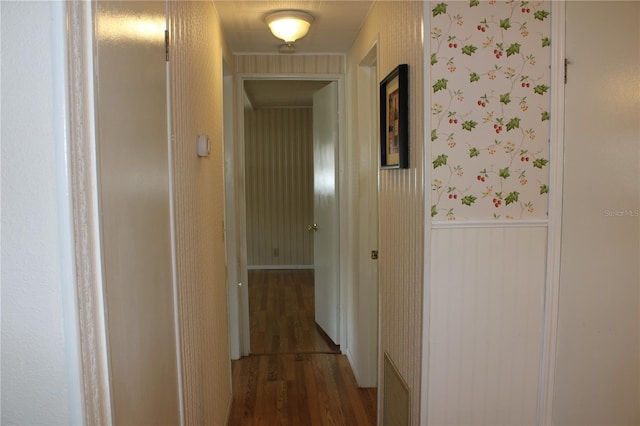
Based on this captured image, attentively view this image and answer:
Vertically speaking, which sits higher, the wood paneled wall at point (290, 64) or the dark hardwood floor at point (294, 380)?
the wood paneled wall at point (290, 64)

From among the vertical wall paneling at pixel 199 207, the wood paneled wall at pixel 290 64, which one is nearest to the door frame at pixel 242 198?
the wood paneled wall at pixel 290 64

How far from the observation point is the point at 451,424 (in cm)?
195

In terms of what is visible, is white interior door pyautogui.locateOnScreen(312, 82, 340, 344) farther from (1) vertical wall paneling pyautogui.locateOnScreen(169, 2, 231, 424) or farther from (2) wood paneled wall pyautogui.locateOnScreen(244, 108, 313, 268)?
(2) wood paneled wall pyautogui.locateOnScreen(244, 108, 313, 268)

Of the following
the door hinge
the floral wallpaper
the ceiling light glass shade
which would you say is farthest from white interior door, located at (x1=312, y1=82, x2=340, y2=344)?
the door hinge

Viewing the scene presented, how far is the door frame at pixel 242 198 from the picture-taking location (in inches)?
145

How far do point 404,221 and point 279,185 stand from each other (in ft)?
17.4

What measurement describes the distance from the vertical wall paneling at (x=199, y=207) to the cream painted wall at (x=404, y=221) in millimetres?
873

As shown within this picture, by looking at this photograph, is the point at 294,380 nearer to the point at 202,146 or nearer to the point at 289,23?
the point at 202,146

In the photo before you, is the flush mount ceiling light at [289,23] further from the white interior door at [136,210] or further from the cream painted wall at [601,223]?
the cream painted wall at [601,223]

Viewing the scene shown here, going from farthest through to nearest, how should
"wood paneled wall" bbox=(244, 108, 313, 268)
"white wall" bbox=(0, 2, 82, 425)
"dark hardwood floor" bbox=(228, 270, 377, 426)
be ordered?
"wood paneled wall" bbox=(244, 108, 313, 268), "dark hardwood floor" bbox=(228, 270, 377, 426), "white wall" bbox=(0, 2, 82, 425)

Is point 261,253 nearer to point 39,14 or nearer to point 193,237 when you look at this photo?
point 193,237

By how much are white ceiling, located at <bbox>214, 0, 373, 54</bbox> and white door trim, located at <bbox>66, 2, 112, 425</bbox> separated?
187cm

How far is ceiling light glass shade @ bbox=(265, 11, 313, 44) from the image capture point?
2695 mm

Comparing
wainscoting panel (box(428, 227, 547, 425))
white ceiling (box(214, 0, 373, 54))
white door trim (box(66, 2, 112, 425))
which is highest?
white ceiling (box(214, 0, 373, 54))
